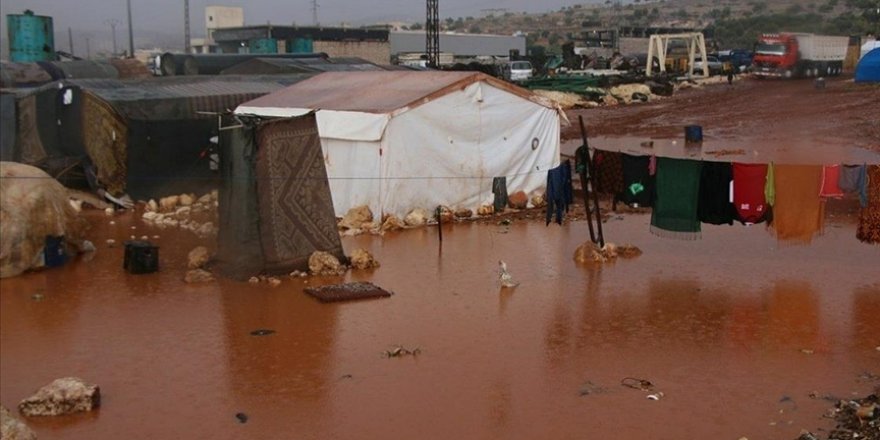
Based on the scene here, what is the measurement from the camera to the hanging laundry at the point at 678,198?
12406 millimetres

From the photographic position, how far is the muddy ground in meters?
7.56

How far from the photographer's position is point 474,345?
31.0 feet

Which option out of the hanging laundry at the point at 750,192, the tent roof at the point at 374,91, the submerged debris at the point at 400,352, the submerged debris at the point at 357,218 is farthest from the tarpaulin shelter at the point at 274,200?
the hanging laundry at the point at 750,192

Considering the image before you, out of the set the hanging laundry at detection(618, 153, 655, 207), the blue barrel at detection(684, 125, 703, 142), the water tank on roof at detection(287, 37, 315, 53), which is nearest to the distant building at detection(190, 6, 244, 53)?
the water tank on roof at detection(287, 37, 315, 53)

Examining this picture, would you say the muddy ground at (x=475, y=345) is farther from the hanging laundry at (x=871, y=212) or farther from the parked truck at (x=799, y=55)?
the parked truck at (x=799, y=55)

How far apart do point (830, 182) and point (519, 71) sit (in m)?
37.4

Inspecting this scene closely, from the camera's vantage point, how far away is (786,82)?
49.5 m

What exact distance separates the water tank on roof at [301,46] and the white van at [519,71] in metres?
10.2

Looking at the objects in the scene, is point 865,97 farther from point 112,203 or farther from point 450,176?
point 112,203

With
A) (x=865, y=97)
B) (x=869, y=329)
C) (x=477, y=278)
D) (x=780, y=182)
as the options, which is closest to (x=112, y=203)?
(x=477, y=278)

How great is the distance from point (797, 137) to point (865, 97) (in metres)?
11.3

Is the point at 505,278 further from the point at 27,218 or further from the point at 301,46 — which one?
the point at 301,46

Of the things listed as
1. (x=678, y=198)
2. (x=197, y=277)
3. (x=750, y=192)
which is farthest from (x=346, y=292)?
(x=750, y=192)

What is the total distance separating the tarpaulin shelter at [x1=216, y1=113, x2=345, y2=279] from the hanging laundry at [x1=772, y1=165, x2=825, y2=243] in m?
5.72
